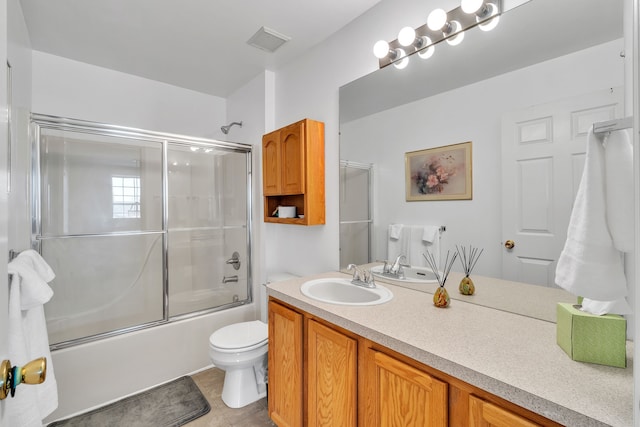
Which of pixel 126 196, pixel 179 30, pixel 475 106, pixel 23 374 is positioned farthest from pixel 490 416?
pixel 126 196

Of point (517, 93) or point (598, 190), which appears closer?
point (598, 190)

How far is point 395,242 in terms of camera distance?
1714 mm

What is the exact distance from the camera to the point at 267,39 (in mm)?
2125

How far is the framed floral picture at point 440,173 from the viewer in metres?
1.42

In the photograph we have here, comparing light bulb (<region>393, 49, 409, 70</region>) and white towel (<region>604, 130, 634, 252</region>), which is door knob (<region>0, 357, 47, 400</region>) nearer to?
white towel (<region>604, 130, 634, 252</region>)

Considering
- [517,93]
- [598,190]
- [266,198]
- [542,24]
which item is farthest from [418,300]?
[266,198]

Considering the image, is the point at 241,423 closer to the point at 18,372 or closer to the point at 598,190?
the point at 18,372

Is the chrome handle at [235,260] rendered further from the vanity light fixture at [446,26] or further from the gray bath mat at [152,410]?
the vanity light fixture at [446,26]

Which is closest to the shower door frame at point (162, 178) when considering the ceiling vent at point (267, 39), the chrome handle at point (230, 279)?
the chrome handle at point (230, 279)

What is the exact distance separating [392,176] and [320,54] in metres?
1.16

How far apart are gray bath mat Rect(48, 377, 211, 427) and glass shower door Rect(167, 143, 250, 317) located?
70 centimetres

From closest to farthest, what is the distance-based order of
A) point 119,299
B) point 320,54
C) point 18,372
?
1. point 18,372
2. point 320,54
3. point 119,299

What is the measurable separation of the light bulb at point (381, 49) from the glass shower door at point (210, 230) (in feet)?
4.98

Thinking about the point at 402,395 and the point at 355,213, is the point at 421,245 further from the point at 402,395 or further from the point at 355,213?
Result: the point at 402,395
